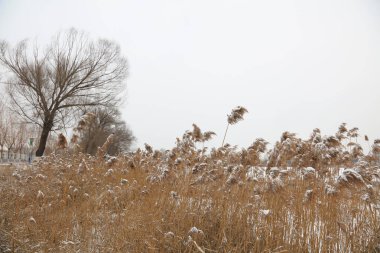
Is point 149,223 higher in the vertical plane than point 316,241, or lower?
lower

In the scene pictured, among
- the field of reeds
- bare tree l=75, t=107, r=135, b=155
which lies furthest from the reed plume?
bare tree l=75, t=107, r=135, b=155

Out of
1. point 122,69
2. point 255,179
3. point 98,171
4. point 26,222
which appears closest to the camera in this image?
point 255,179

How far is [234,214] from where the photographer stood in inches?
161

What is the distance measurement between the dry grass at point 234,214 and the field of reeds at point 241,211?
0.01m

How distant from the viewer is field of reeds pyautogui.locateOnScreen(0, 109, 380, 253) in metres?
3.29

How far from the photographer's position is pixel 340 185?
7.96 ft

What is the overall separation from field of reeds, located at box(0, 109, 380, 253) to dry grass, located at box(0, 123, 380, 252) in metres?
0.01

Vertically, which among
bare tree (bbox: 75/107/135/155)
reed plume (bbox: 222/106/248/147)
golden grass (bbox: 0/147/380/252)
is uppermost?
bare tree (bbox: 75/107/135/155)

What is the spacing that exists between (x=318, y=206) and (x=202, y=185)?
187 cm

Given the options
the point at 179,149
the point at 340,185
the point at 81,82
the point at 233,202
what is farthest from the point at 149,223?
the point at 81,82

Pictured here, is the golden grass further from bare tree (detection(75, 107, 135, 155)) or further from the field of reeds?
bare tree (detection(75, 107, 135, 155))

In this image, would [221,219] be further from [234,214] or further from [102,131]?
[102,131]

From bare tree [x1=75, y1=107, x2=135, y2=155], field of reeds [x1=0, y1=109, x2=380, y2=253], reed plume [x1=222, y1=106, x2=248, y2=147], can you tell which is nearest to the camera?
field of reeds [x1=0, y1=109, x2=380, y2=253]

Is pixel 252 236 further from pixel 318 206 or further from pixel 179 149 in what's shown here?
pixel 179 149
